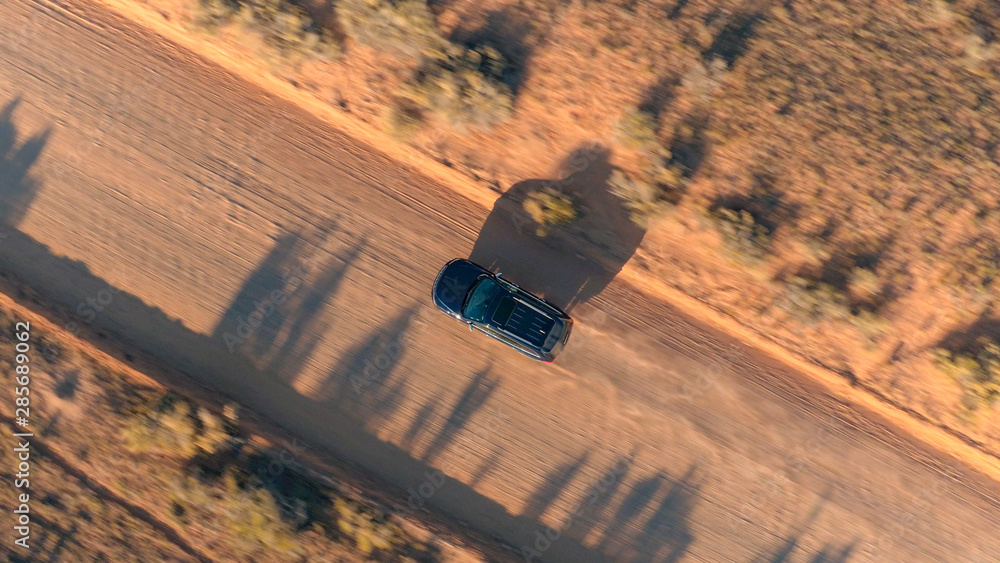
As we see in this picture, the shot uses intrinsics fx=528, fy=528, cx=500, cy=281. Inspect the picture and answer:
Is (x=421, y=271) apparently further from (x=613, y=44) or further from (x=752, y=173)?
(x=752, y=173)

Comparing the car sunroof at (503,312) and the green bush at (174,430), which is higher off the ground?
the car sunroof at (503,312)

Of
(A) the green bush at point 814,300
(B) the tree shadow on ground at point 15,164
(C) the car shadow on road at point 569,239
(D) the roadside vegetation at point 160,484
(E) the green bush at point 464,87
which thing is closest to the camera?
(A) the green bush at point 814,300

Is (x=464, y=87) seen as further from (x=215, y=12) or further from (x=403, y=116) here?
(x=215, y=12)

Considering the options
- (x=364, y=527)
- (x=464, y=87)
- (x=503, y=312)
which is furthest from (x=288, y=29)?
(x=364, y=527)

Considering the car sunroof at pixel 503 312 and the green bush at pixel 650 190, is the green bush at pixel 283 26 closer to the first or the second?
the car sunroof at pixel 503 312

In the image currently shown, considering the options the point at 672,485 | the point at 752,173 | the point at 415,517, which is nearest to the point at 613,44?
the point at 752,173

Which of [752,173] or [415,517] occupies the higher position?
[752,173]

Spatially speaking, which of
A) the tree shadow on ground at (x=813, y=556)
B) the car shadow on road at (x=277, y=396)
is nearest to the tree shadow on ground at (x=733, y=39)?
the car shadow on road at (x=277, y=396)
